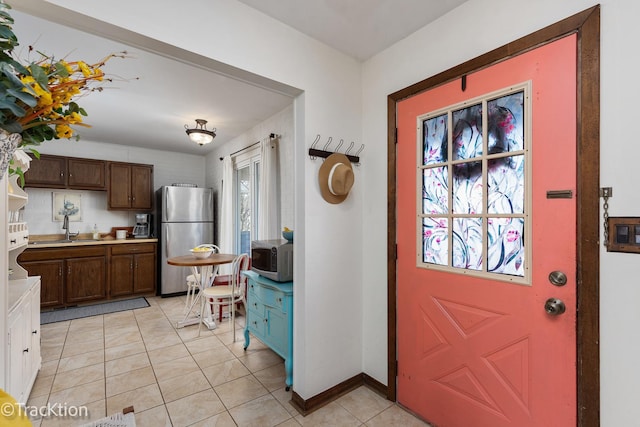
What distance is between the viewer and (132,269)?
4641mm

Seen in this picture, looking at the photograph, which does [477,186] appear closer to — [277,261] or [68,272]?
[277,261]

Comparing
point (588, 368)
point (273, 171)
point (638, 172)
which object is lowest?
point (588, 368)

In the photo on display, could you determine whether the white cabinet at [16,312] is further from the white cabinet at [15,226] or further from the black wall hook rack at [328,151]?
the black wall hook rack at [328,151]

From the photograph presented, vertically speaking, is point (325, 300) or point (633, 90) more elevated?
point (633, 90)

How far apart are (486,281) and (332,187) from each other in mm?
1121

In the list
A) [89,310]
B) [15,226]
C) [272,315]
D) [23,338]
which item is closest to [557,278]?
[272,315]

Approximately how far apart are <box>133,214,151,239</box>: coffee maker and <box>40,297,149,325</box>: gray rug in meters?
1.09

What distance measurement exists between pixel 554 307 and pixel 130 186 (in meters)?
5.65

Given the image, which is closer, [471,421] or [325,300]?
[471,421]

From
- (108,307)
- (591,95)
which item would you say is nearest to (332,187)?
(591,95)

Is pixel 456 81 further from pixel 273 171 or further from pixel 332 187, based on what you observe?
pixel 273 171

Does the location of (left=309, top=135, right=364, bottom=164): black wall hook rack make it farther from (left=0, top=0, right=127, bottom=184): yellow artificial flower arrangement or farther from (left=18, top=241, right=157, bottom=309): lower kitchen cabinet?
(left=18, top=241, right=157, bottom=309): lower kitchen cabinet

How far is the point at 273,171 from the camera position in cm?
351

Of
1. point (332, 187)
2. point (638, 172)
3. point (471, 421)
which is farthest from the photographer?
point (332, 187)
